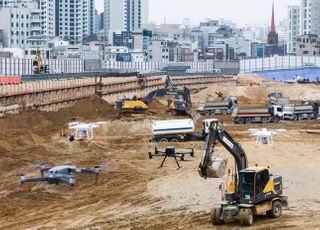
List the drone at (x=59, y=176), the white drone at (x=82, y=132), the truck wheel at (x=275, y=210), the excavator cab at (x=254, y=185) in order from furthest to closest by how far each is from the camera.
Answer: the white drone at (x=82, y=132) < the drone at (x=59, y=176) < the truck wheel at (x=275, y=210) < the excavator cab at (x=254, y=185)

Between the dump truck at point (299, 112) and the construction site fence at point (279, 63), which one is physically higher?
the construction site fence at point (279, 63)

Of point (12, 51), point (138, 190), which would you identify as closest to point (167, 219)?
point (138, 190)

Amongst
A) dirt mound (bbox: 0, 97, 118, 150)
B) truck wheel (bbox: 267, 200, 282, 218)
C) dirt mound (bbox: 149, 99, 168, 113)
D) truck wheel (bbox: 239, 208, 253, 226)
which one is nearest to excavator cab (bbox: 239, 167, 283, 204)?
truck wheel (bbox: 239, 208, 253, 226)

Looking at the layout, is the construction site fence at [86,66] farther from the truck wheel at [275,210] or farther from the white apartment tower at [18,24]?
the truck wheel at [275,210]

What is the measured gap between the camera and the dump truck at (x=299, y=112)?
198 feet

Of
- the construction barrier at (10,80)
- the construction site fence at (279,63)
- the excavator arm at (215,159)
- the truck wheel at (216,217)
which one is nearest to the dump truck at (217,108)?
the construction barrier at (10,80)

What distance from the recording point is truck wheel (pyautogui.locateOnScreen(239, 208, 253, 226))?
74.3ft

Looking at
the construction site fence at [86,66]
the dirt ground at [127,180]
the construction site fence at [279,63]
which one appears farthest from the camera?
the construction site fence at [279,63]

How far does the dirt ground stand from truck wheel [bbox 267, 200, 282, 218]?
0.82 feet

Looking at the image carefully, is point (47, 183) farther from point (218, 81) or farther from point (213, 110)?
point (218, 81)

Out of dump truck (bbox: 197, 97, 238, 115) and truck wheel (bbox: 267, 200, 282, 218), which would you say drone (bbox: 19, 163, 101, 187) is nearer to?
truck wheel (bbox: 267, 200, 282, 218)

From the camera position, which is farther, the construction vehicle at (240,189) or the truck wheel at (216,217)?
the truck wheel at (216,217)

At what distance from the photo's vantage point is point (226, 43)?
196 meters

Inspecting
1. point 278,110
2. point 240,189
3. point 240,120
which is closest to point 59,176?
point 240,189
